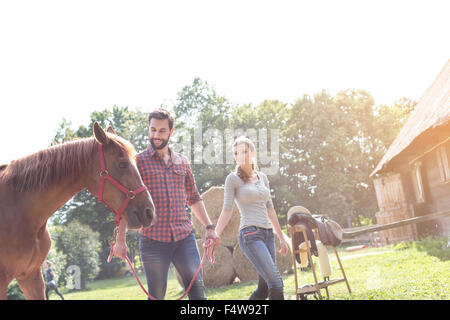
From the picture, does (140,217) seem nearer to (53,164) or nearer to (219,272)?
(53,164)

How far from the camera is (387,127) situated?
28984 millimetres

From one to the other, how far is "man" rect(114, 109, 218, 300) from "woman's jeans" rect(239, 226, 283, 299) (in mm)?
652

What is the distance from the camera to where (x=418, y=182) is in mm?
12078

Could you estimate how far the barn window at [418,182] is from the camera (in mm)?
11836

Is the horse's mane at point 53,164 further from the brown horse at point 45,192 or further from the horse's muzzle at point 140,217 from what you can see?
the horse's muzzle at point 140,217

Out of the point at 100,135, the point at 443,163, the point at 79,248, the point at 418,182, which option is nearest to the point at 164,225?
the point at 100,135

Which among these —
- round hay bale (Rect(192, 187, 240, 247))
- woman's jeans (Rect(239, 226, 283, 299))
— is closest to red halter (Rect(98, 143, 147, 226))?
woman's jeans (Rect(239, 226, 283, 299))

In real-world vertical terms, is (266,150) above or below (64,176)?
above

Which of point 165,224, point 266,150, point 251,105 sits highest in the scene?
point 251,105

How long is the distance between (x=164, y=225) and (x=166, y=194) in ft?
0.77

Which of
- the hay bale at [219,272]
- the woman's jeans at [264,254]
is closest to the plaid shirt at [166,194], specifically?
the woman's jeans at [264,254]

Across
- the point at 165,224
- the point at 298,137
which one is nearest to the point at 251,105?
the point at 298,137

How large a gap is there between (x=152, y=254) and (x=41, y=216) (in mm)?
795

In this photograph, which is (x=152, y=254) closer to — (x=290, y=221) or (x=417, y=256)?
(x=290, y=221)
